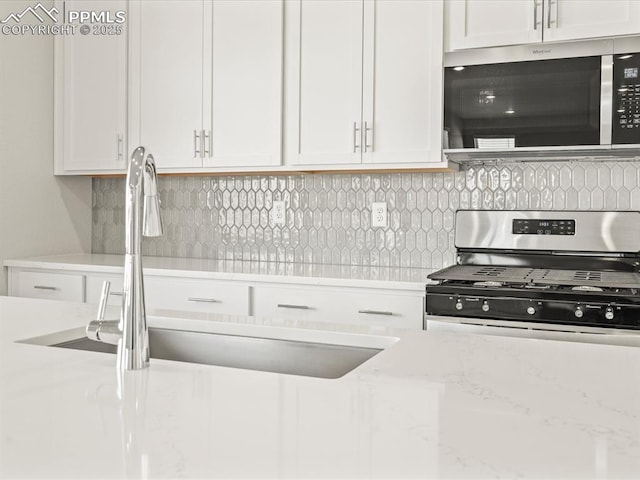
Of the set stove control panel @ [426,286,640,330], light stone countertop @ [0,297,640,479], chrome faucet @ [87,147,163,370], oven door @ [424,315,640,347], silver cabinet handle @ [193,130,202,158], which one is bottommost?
oven door @ [424,315,640,347]

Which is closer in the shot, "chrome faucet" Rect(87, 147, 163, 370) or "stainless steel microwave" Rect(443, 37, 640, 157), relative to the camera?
"chrome faucet" Rect(87, 147, 163, 370)

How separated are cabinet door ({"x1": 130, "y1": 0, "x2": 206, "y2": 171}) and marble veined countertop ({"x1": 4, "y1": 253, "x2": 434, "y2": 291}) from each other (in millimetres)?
540

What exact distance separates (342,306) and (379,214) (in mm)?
703

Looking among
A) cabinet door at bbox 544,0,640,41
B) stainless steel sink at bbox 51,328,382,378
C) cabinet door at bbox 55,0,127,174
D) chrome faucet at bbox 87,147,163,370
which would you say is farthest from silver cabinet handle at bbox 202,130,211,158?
chrome faucet at bbox 87,147,163,370

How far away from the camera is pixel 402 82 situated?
299 cm

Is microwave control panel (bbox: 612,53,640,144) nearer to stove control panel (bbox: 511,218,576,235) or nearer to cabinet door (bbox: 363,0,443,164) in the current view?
stove control panel (bbox: 511,218,576,235)

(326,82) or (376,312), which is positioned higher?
(326,82)

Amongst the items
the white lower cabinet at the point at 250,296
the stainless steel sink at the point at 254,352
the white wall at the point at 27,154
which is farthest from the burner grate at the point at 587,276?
the white wall at the point at 27,154

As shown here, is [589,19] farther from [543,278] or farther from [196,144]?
[196,144]

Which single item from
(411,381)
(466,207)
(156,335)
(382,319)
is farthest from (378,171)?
(411,381)

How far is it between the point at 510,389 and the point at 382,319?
1709 millimetres

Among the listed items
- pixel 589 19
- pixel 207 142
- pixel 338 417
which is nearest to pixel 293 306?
pixel 207 142

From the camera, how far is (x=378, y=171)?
3.21m

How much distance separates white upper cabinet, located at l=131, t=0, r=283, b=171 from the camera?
3.26 meters
